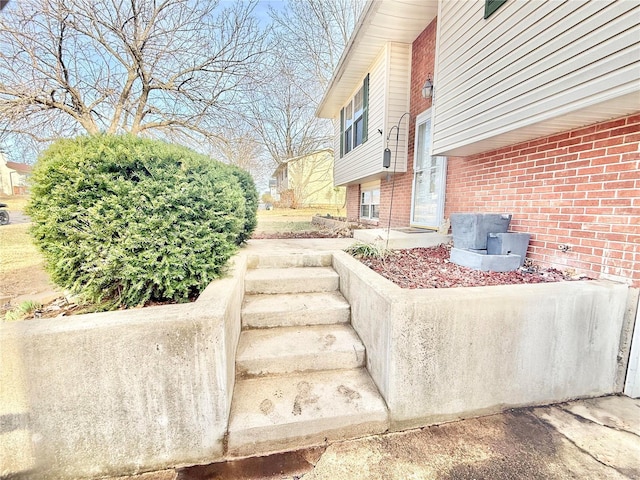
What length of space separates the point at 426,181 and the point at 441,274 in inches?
126

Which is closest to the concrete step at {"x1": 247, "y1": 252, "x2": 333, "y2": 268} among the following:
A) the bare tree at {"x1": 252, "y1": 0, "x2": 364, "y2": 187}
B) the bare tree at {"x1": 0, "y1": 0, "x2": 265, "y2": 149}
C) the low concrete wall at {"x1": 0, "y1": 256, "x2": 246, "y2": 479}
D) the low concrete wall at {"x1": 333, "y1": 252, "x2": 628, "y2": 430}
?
the low concrete wall at {"x1": 333, "y1": 252, "x2": 628, "y2": 430}

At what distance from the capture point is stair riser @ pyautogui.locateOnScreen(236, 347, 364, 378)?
7.45 feet

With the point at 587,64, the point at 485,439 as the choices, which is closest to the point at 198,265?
the point at 485,439

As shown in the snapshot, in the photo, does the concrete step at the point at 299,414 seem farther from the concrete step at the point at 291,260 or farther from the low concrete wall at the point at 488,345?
the concrete step at the point at 291,260

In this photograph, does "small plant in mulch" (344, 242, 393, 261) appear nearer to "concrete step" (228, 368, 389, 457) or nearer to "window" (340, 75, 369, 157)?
"concrete step" (228, 368, 389, 457)

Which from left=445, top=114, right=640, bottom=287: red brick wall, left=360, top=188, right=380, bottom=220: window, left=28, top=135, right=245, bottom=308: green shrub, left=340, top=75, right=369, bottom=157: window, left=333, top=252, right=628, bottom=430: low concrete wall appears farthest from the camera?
left=360, top=188, right=380, bottom=220: window

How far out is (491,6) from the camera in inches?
127

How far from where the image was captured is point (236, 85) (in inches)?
320

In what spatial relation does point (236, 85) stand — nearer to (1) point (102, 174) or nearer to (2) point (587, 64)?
(1) point (102, 174)

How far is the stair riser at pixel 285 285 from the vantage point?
10.2 ft

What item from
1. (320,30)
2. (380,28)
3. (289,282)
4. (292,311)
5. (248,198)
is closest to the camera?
(292,311)

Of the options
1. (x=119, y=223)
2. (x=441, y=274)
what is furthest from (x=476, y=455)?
(x=119, y=223)

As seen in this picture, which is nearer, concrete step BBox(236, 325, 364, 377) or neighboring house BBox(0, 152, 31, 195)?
concrete step BBox(236, 325, 364, 377)

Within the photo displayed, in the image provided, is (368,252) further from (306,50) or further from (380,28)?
(306,50)
